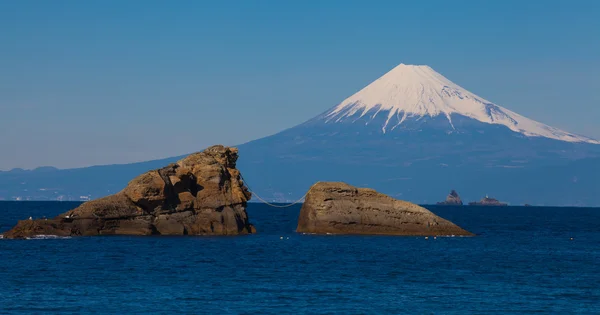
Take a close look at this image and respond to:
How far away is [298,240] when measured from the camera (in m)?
80.6

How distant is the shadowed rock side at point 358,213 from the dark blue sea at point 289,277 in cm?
406

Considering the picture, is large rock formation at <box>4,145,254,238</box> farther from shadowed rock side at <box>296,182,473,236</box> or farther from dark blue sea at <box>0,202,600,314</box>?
shadowed rock side at <box>296,182,473,236</box>

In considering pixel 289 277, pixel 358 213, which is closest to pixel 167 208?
pixel 358 213

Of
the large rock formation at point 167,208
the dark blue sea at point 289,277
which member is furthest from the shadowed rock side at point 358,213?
the large rock formation at point 167,208

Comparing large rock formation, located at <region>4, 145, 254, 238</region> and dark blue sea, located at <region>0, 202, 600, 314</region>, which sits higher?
A: large rock formation, located at <region>4, 145, 254, 238</region>

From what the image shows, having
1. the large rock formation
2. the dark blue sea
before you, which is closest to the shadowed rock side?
the dark blue sea

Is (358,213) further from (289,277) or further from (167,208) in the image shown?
(289,277)

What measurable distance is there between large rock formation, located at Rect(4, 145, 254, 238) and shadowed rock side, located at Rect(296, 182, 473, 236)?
657 cm

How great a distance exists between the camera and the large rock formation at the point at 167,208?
77000 millimetres

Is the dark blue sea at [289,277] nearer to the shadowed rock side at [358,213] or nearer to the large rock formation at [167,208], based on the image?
the large rock formation at [167,208]

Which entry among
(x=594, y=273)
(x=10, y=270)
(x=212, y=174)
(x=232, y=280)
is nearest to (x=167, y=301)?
(x=232, y=280)

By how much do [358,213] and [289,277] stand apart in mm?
31449

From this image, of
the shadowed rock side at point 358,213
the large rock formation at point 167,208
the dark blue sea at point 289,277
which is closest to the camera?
the dark blue sea at point 289,277

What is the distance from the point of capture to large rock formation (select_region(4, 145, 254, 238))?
7700 centimetres
